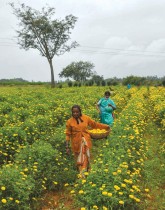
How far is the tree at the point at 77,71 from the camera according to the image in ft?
315

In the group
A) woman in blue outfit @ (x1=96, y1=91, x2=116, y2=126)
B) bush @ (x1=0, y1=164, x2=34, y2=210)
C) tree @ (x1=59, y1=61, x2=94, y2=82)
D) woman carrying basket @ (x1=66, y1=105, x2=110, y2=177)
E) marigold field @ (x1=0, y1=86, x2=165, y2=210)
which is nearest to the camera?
bush @ (x1=0, y1=164, x2=34, y2=210)

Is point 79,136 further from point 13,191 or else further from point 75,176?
point 13,191

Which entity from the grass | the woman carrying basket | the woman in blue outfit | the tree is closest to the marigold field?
the grass

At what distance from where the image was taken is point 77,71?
318ft

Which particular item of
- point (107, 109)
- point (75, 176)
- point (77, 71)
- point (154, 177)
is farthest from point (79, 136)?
point (77, 71)

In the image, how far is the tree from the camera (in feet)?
315

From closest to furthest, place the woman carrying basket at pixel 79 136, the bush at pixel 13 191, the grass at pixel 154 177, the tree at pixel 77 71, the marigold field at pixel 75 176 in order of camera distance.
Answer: the bush at pixel 13 191 < the marigold field at pixel 75 176 < the grass at pixel 154 177 < the woman carrying basket at pixel 79 136 < the tree at pixel 77 71

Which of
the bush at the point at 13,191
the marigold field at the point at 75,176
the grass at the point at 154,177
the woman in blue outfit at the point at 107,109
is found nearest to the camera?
the bush at the point at 13,191

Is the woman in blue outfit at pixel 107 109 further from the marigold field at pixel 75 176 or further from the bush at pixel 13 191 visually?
the bush at pixel 13 191

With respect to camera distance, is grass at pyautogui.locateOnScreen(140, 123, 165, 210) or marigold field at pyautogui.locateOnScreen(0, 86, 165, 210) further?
grass at pyautogui.locateOnScreen(140, 123, 165, 210)

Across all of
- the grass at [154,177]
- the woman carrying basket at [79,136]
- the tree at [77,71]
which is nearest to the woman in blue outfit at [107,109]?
the grass at [154,177]

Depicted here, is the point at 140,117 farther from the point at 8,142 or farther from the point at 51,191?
the point at 51,191

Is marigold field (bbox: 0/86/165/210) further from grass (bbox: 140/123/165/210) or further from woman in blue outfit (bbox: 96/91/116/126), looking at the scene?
woman in blue outfit (bbox: 96/91/116/126)

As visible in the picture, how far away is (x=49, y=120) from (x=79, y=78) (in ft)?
286
